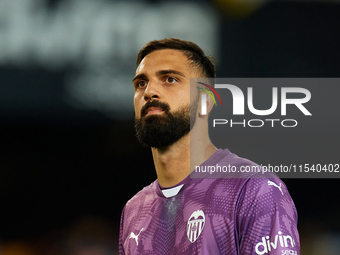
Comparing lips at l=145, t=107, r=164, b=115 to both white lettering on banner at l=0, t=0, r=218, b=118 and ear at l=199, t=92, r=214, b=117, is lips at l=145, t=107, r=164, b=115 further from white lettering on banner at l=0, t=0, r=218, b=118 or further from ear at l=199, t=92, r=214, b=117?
white lettering on banner at l=0, t=0, r=218, b=118

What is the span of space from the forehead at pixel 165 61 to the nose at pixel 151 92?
0.09 meters

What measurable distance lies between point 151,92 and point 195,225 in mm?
599

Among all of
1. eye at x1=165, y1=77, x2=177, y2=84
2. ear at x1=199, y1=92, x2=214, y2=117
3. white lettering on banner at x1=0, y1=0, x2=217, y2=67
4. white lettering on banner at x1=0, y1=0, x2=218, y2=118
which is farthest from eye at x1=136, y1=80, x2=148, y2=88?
white lettering on banner at x1=0, y1=0, x2=217, y2=67

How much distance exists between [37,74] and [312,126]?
317 centimetres

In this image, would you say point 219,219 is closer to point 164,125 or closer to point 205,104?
point 164,125

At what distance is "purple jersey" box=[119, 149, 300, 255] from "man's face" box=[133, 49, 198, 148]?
9.1 inches

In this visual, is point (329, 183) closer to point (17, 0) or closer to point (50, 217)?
point (50, 217)

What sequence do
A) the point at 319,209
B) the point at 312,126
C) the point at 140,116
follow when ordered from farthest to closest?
1. the point at 319,209
2. the point at 312,126
3. the point at 140,116

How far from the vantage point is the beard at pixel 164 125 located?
6.40ft

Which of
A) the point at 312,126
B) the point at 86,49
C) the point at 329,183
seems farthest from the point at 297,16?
the point at 86,49

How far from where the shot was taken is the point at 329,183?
571cm

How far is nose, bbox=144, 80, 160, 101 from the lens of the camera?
6.44 feet

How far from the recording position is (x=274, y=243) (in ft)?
5.32

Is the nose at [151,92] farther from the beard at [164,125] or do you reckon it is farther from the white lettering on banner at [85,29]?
the white lettering on banner at [85,29]
